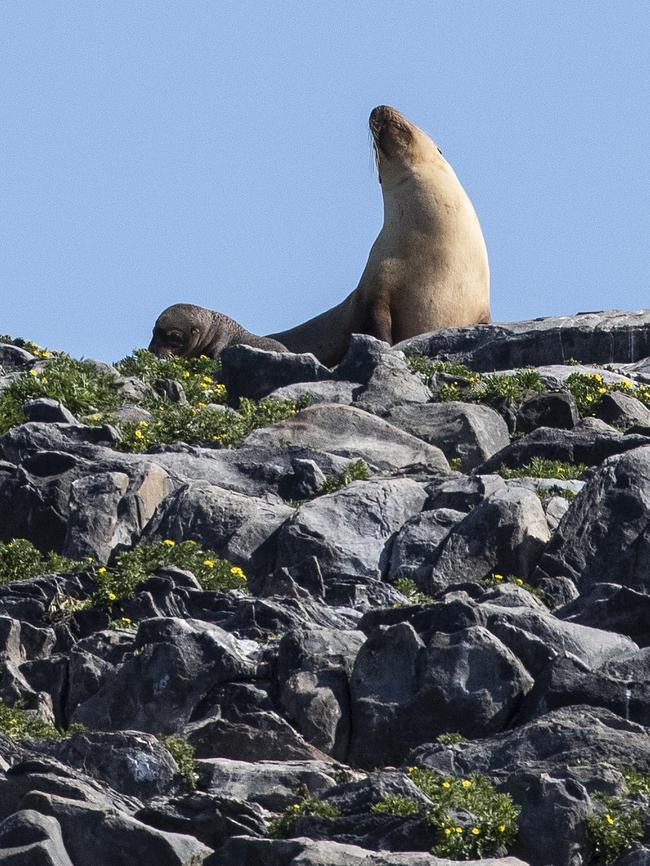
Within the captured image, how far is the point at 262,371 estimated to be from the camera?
605 inches

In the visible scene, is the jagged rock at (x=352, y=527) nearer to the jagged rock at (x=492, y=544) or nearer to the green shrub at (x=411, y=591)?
the green shrub at (x=411, y=591)

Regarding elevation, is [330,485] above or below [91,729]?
above

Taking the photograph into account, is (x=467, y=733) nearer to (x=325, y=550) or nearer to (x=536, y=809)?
(x=536, y=809)

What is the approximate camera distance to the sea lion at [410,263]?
2059 centimetres

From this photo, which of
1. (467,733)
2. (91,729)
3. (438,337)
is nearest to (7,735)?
(91,729)

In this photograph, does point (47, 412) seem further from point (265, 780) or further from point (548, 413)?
point (265, 780)

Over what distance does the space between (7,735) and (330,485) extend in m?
4.20

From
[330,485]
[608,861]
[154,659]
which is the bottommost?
[608,861]

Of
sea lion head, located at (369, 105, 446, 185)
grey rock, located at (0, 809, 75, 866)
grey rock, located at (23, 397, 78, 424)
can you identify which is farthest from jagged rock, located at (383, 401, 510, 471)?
sea lion head, located at (369, 105, 446, 185)

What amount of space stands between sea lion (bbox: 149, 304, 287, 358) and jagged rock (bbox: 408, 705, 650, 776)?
12.7 m

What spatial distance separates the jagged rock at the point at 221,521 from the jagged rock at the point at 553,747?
3193 millimetres

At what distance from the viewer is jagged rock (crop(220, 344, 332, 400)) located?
596 inches

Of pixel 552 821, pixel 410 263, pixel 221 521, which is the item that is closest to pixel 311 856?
pixel 552 821

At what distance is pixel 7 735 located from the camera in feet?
25.9
